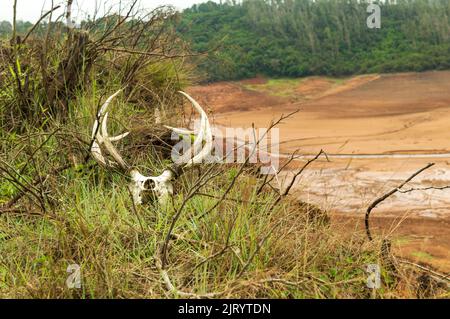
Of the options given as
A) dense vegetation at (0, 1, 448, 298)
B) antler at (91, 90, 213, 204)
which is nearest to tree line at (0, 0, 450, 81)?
dense vegetation at (0, 1, 448, 298)

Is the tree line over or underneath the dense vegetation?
over

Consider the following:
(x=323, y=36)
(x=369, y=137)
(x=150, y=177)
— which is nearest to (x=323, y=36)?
(x=323, y=36)

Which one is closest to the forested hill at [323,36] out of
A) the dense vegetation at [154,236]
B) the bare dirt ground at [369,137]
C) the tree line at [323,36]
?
the tree line at [323,36]

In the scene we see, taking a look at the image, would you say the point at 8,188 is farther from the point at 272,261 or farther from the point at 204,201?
the point at 272,261

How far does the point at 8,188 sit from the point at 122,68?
1794 mm

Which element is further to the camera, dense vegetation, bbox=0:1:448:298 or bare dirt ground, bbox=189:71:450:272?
bare dirt ground, bbox=189:71:450:272

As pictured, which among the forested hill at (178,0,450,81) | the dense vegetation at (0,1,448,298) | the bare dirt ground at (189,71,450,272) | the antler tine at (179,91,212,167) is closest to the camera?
the dense vegetation at (0,1,448,298)

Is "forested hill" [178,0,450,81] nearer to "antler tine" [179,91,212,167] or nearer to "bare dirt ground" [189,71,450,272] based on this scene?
"bare dirt ground" [189,71,450,272]

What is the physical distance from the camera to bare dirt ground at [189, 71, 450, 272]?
3.49 meters

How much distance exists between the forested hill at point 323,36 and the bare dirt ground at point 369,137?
29 centimetres

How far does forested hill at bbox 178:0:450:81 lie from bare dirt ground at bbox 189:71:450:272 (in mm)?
291

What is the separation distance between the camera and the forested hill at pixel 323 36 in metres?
11.9

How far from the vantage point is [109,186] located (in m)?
3.28

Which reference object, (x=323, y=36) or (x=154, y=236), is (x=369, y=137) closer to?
(x=154, y=236)
